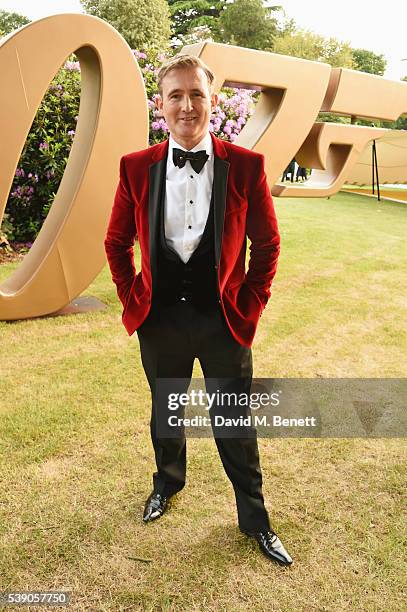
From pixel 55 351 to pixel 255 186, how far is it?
2.95 m

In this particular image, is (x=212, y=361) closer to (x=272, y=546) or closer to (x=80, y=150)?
(x=272, y=546)

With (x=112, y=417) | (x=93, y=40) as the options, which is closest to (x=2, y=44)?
(x=93, y=40)

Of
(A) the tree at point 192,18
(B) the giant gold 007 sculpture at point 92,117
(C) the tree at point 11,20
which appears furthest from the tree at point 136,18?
(B) the giant gold 007 sculpture at point 92,117

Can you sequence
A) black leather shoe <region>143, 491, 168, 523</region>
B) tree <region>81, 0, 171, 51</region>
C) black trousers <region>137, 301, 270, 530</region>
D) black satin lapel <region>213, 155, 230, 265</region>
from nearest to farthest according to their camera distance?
black satin lapel <region>213, 155, 230, 265</region> → black trousers <region>137, 301, 270, 530</region> → black leather shoe <region>143, 491, 168, 523</region> → tree <region>81, 0, 171, 51</region>

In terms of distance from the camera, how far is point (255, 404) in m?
3.92

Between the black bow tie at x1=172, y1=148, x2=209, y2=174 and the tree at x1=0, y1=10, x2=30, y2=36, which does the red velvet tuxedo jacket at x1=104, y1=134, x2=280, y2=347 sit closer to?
the black bow tie at x1=172, y1=148, x2=209, y2=174

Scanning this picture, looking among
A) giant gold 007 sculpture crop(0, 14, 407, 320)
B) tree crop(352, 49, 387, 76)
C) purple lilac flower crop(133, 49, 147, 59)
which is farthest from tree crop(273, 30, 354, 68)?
giant gold 007 sculpture crop(0, 14, 407, 320)

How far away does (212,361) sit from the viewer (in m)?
2.28

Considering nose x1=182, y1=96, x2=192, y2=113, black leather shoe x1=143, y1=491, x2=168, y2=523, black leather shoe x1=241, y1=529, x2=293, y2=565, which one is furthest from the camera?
black leather shoe x1=143, y1=491, x2=168, y2=523

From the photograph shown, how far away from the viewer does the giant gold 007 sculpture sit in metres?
4.29

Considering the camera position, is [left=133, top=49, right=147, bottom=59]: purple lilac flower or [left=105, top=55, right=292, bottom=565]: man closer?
[left=105, top=55, right=292, bottom=565]: man

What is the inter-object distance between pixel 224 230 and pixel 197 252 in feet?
0.48

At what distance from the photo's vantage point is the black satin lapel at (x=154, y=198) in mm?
2107

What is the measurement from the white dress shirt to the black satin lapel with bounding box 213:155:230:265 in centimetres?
4
